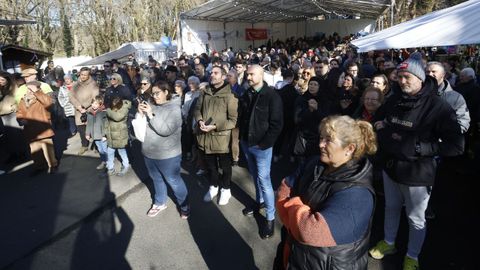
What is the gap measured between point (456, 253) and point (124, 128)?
4660mm

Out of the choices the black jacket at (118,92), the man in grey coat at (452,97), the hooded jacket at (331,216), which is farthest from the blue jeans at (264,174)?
the black jacket at (118,92)

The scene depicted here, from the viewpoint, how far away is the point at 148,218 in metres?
4.16

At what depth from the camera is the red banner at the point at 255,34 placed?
87.1 ft

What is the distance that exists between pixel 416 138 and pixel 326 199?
139 cm

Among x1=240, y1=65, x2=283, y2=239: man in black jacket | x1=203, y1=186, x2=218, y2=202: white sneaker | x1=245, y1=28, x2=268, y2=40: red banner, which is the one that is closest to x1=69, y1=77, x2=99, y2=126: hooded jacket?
x1=203, y1=186, x2=218, y2=202: white sneaker

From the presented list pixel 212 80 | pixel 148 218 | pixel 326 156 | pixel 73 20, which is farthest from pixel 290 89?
pixel 73 20

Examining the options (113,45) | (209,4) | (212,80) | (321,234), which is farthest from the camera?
(113,45)

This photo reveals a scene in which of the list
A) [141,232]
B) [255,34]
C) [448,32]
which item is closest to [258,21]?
[255,34]

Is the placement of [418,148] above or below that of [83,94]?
below

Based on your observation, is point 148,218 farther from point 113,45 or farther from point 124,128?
point 113,45

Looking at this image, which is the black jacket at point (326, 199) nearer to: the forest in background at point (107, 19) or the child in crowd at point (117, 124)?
the child in crowd at point (117, 124)

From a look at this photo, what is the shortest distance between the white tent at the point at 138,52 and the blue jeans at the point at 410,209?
16.7m

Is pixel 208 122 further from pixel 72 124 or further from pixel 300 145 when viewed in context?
pixel 72 124

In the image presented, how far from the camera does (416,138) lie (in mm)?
2592
